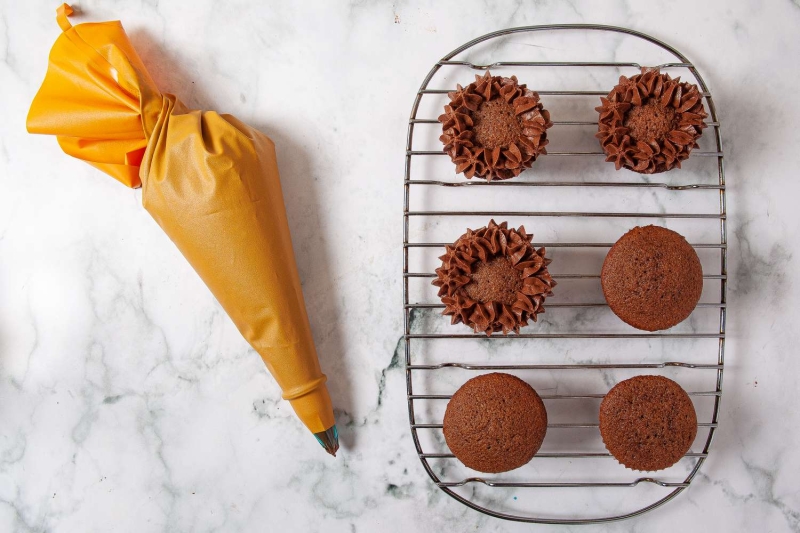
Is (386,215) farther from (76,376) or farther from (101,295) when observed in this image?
(76,376)

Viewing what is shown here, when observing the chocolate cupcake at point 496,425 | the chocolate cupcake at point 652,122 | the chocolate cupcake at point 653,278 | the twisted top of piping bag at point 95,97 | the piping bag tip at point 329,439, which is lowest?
the piping bag tip at point 329,439

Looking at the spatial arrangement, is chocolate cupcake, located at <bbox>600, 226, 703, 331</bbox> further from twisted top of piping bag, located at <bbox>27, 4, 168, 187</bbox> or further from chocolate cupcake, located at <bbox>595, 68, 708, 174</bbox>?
twisted top of piping bag, located at <bbox>27, 4, 168, 187</bbox>

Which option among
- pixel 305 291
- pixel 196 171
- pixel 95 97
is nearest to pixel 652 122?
pixel 305 291

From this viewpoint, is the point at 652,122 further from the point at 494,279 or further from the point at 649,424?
the point at 649,424

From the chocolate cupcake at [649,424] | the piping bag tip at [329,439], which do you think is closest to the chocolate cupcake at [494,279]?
the chocolate cupcake at [649,424]

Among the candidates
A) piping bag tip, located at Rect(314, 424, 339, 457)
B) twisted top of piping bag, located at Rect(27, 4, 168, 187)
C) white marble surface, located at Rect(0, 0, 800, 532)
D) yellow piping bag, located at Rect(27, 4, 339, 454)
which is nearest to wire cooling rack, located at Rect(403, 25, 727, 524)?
white marble surface, located at Rect(0, 0, 800, 532)

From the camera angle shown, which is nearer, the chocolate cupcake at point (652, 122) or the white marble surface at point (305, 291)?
the chocolate cupcake at point (652, 122)

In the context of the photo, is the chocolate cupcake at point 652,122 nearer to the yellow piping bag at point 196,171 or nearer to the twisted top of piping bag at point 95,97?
the yellow piping bag at point 196,171
